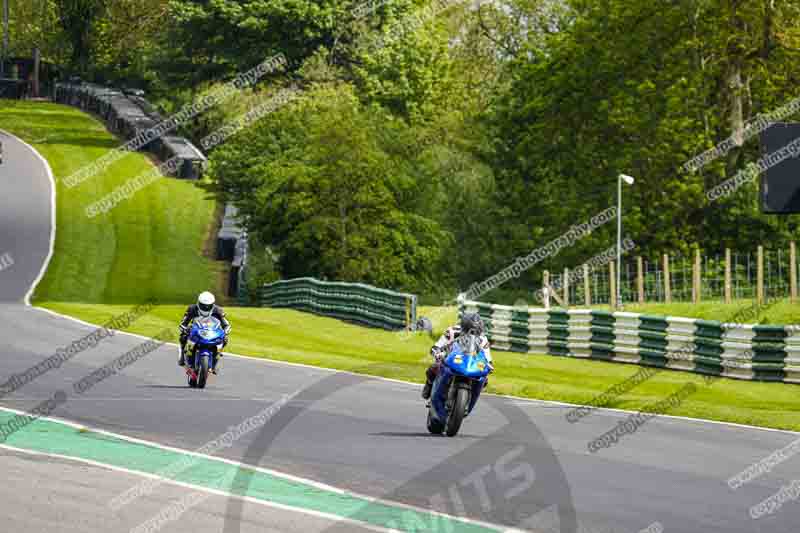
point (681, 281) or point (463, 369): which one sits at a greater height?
point (681, 281)

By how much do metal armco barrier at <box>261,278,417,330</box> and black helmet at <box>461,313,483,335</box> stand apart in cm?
2330

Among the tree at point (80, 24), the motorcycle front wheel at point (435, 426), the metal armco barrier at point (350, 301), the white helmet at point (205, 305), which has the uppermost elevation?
the tree at point (80, 24)

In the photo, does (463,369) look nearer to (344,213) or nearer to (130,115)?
(344,213)

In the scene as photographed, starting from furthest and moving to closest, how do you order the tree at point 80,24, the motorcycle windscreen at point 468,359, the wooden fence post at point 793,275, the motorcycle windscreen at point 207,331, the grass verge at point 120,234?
the tree at point 80,24 → the grass verge at point 120,234 → the wooden fence post at point 793,275 → the motorcycle windscreen at point 207,331 → the motorcycle windscreen at point 468,359

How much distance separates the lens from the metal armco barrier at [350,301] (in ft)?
137

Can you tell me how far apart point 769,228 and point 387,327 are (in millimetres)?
26547

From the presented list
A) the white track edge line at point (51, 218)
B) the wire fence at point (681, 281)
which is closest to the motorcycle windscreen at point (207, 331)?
the white track edge line at point (51, 218)

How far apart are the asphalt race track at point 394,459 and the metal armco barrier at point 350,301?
14365mm

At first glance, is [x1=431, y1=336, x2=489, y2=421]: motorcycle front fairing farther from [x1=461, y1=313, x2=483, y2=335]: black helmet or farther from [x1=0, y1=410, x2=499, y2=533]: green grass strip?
[x1=0, y1=410, x2=499, y2=533]: green grass strip

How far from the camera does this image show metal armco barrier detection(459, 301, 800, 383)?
2977cm

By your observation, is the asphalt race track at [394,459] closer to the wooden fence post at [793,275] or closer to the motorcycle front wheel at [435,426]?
the motorcycle front wheel at [435,426]

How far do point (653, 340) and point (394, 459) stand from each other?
18.2 m

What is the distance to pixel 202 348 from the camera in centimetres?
2364

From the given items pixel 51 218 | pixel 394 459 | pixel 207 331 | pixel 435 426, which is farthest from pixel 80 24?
pixel 394 459
